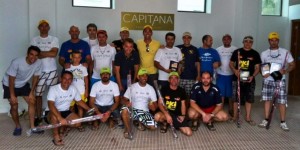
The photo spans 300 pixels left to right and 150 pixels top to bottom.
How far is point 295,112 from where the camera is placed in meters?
5.64

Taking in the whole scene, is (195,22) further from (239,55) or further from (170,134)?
(170,134)

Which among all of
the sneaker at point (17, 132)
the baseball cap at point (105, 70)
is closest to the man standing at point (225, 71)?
the baseball cap at point (105, 70)

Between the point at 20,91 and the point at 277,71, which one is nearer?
the point at 20,91

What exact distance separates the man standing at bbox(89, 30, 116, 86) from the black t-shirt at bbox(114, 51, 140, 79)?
18 centimetres

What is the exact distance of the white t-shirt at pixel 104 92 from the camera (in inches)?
172

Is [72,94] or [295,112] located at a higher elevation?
[72,94]

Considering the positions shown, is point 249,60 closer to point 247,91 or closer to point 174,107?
point 247,91

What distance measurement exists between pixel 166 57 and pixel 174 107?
0.86m

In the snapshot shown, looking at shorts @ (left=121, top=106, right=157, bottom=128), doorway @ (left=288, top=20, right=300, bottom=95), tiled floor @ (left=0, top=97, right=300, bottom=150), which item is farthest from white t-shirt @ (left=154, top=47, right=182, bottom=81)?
doorway @ (left=288, top=20, right=300, bottom=95)

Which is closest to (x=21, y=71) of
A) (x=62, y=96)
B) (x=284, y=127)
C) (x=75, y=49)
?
(x=62, y=96)

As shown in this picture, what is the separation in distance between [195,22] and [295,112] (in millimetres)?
2571

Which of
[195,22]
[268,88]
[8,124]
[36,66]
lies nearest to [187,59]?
[268,88]

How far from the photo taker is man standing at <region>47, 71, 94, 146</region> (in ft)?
12.5

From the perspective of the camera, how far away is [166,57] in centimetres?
482
